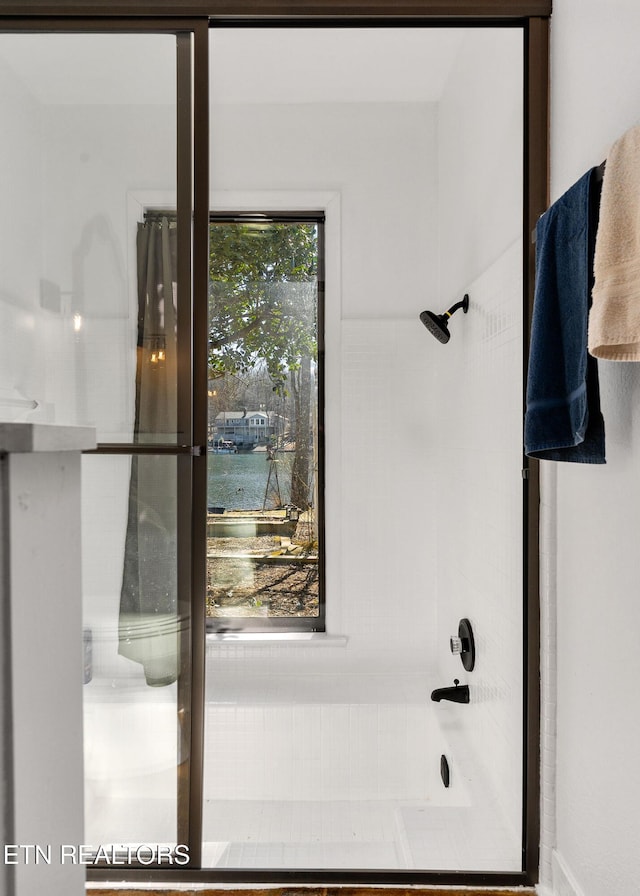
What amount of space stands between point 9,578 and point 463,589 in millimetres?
1713

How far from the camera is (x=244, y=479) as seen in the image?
2.25 m

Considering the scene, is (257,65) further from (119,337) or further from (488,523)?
(488,523)

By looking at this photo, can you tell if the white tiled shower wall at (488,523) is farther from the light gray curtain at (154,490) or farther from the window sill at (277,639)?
the light gray curtain at (154,490)

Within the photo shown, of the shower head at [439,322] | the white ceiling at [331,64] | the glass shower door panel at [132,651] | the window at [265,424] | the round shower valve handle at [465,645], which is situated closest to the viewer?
the glass shower door panel at [132,651]

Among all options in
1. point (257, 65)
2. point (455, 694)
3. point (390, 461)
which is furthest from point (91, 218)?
point (455, 694)

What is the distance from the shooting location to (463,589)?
1.99 m

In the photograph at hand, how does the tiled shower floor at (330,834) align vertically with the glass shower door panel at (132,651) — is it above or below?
below

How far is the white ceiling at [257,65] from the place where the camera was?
1.46 meters

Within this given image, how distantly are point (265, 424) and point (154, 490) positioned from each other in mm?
829

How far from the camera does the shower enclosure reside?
1453mm

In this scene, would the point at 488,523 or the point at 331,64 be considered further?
the point at 331,64

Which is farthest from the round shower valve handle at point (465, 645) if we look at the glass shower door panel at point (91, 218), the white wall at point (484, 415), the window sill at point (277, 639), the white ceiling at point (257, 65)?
the white ceiling at point (257, 65)

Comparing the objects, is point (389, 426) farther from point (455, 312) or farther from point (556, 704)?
point (556, 704)

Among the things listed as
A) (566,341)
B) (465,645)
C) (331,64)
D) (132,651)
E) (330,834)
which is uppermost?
(331,64)
